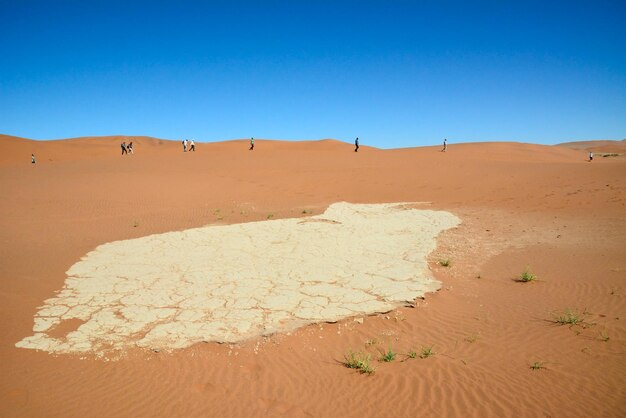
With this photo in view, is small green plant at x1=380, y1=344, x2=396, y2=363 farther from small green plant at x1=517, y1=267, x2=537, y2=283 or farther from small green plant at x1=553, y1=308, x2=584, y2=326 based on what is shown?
small green plant at x1=517, y1=267, x2=537, y2=283

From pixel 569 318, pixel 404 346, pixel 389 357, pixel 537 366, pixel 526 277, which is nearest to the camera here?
pixel 537 366

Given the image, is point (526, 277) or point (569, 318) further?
point (526, 277)

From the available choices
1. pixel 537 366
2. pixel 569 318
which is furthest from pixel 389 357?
pixel 569 318

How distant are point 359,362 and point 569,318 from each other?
3.09 meters

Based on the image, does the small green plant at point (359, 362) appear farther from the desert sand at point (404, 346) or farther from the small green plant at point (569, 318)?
the small green plant at point (569, 318)

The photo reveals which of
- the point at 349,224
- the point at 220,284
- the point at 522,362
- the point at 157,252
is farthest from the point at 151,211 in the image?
the point at 522,362

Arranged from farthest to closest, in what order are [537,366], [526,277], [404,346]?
A: [526,277] → [404,346] → [537,366]

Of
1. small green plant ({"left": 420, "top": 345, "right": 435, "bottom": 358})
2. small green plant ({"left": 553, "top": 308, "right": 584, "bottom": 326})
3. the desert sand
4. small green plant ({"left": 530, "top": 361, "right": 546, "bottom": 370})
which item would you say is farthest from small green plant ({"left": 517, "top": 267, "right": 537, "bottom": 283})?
small green plant ({"left": 420, "top": 345, "right": 435, "bottom": 358})

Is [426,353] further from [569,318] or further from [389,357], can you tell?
[569,318]

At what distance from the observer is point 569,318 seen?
4859mm

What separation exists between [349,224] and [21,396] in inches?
320

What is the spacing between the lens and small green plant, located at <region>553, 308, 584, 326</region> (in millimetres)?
4789

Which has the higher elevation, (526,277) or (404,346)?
(526,277)

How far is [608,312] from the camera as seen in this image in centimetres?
507
